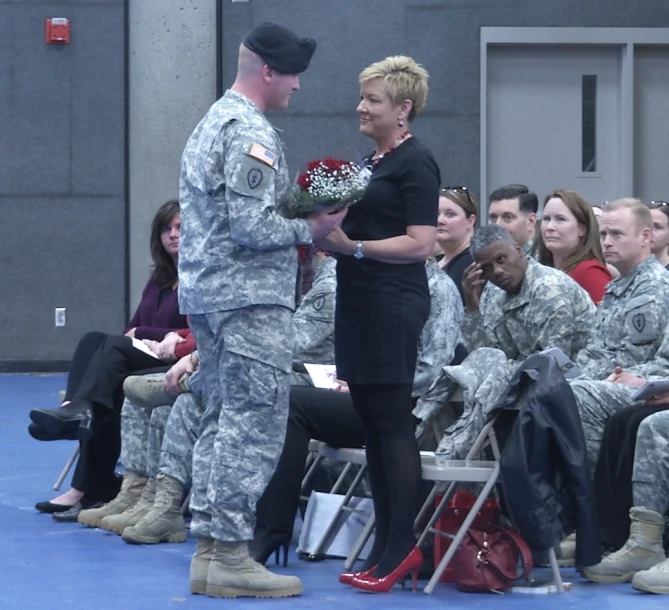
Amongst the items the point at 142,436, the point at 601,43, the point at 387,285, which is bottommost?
the point at 142,436

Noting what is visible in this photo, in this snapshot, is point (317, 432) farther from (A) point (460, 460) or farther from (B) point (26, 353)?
(B) point (26, 353)

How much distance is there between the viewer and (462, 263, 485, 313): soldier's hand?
427cm

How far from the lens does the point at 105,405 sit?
4.94m

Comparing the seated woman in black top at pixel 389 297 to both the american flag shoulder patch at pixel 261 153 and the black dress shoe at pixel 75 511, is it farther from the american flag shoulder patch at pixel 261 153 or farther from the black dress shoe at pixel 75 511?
the black dress shoe at pixel 75 511

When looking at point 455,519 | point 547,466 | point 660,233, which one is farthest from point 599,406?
point 660,233

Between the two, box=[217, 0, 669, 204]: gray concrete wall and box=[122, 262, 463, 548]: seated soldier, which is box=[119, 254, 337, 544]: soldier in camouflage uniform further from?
box=[217, 0, 669, 204]: gray concrete wall

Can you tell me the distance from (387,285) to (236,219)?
19.2 inches

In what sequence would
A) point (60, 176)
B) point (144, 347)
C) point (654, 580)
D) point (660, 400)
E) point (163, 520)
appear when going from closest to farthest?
point (654, 580)
point (660, 400)
point (163, 520)
point (144, 347)
point (60, 176)

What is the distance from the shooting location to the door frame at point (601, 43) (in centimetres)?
988

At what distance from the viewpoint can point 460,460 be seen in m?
3.81

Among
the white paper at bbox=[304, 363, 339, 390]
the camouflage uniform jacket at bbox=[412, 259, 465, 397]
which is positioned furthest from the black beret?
the white paper at bbox=[304, 363, 339, 390]

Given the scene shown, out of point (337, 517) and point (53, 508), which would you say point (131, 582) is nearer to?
point (337, 517)

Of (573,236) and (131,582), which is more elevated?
(573,236)

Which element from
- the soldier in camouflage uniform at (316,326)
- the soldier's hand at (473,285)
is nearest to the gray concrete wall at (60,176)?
the soldier in camouflage uniform at (316,326)
